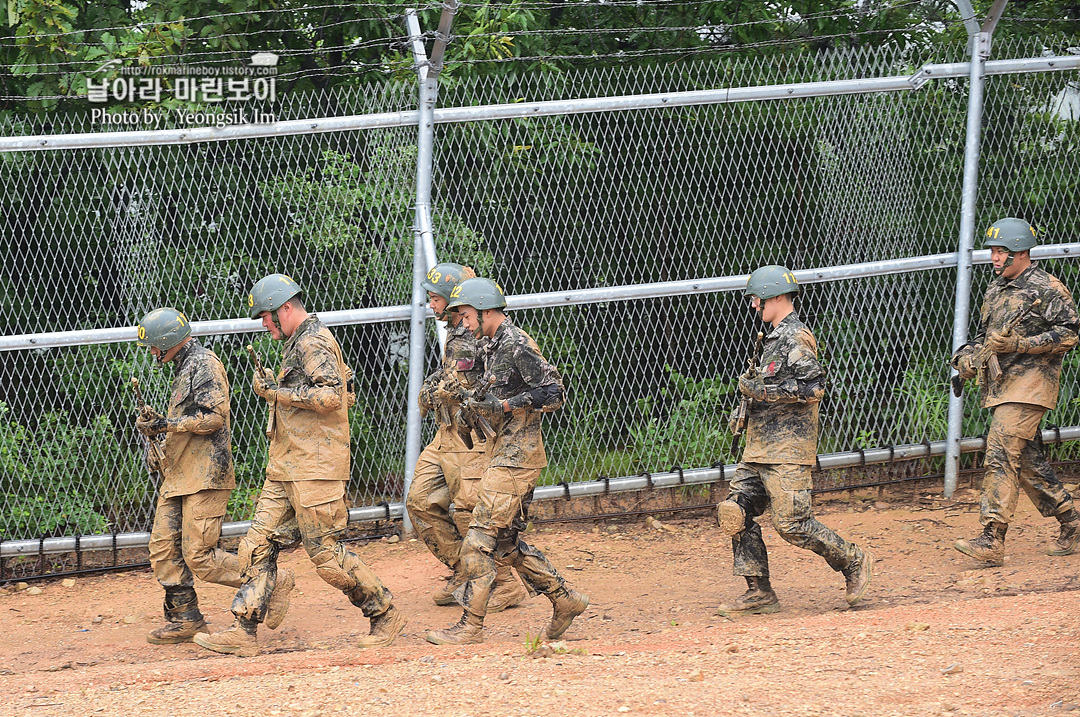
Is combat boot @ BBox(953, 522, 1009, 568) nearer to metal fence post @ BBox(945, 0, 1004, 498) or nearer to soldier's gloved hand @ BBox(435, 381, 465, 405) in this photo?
metal fence post @ BBox(945, 0, 1004, 498)

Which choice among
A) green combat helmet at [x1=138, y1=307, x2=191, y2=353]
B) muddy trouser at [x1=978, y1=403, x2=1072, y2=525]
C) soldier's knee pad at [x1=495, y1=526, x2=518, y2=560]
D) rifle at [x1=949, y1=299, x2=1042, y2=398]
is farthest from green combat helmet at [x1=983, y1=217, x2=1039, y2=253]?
green combat helmet at [x1=138, y1=307, x2=191, y2=353]

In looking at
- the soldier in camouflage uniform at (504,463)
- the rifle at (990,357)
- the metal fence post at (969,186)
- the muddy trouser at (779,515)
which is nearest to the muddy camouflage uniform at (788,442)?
the muddy trouser at (779,515)

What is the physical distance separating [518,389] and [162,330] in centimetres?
185

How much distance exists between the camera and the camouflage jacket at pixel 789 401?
5.86 meters

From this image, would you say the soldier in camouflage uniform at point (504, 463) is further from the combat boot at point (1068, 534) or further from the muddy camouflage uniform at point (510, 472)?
the combat boot at point (1068, 534)

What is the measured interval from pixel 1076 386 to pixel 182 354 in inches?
243

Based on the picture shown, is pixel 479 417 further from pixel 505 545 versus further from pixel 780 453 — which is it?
pixel 780 453

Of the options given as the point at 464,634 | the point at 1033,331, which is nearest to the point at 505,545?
the point at 464,634

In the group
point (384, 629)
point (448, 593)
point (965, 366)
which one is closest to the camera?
point (384, 629)

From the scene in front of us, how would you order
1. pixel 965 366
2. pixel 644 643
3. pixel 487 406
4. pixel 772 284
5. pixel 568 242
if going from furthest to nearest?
1. pixel 568 242
2. pixel 965 366
3. pixel 772 284
4. pixel 487 406
5. pixel 644 643

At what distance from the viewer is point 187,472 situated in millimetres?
5910

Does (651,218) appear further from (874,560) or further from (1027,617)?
(1027,617)

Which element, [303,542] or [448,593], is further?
[448,593]

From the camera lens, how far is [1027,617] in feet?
17.2
